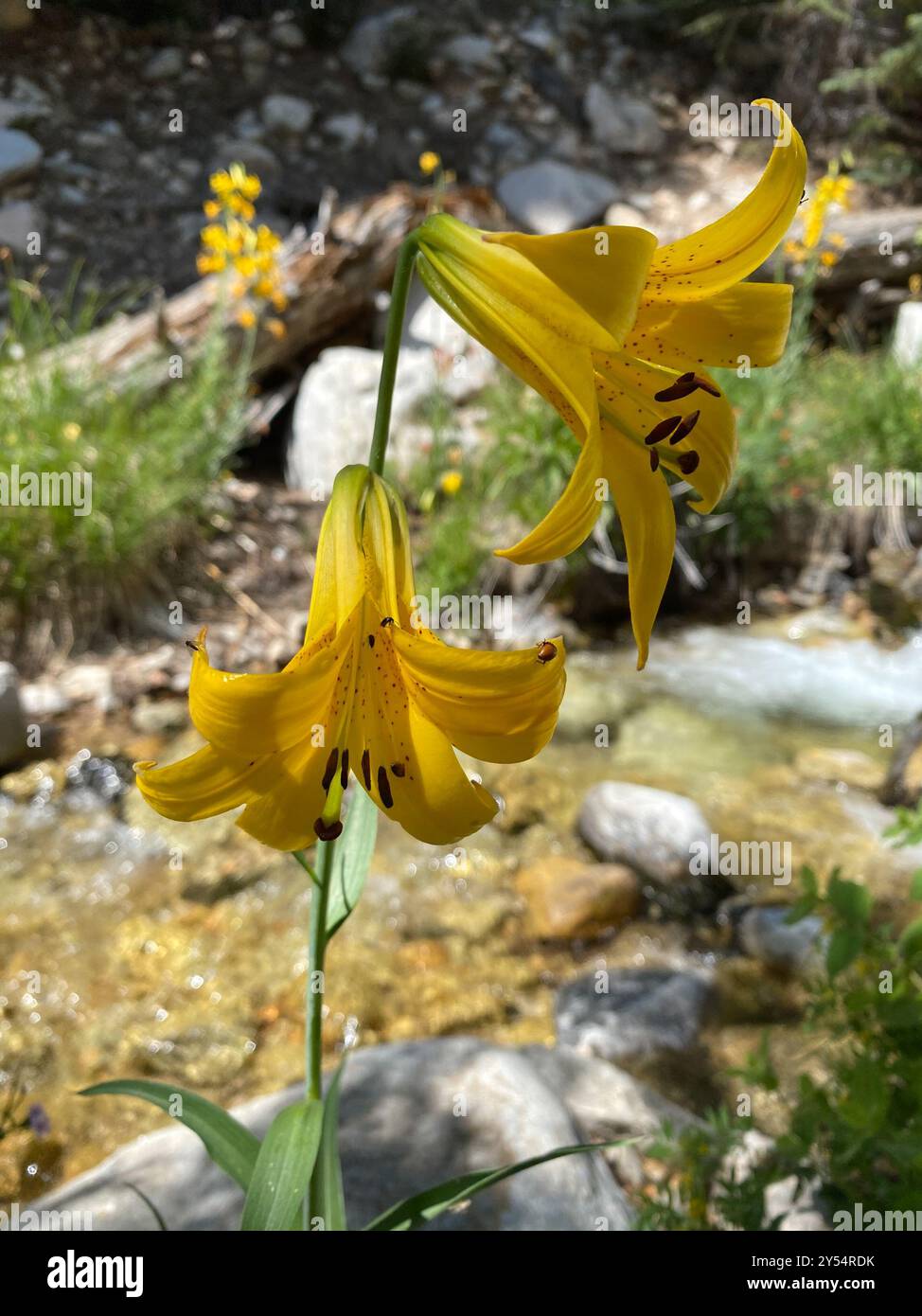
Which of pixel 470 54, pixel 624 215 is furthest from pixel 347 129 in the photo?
pixel 624 215

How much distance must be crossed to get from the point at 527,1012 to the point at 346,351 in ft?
15.9

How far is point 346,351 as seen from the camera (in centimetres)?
643

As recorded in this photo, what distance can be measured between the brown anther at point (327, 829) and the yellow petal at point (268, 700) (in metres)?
0.11

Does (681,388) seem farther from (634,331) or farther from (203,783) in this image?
(203,783)

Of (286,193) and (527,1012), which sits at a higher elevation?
(286,193)

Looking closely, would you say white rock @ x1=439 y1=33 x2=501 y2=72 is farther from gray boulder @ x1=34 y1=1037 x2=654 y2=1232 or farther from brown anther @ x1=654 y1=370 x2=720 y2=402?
brown anther @ x1=654 y1=370 x2=720 y2=402

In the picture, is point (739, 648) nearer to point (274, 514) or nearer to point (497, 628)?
point (497, 628)

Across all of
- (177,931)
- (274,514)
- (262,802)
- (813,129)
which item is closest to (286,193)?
(274,514)

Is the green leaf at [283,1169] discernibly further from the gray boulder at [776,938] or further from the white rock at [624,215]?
the white rock at [624,215]

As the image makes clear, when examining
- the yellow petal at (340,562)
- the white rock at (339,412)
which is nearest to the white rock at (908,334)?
the white rock at (339,412)

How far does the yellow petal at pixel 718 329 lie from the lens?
0.99 metres

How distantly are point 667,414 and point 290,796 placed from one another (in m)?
0.57

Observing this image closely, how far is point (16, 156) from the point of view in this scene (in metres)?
8.45

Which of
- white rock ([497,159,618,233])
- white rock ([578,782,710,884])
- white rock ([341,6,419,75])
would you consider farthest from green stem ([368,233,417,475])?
white rock ([341,6,419,75])
